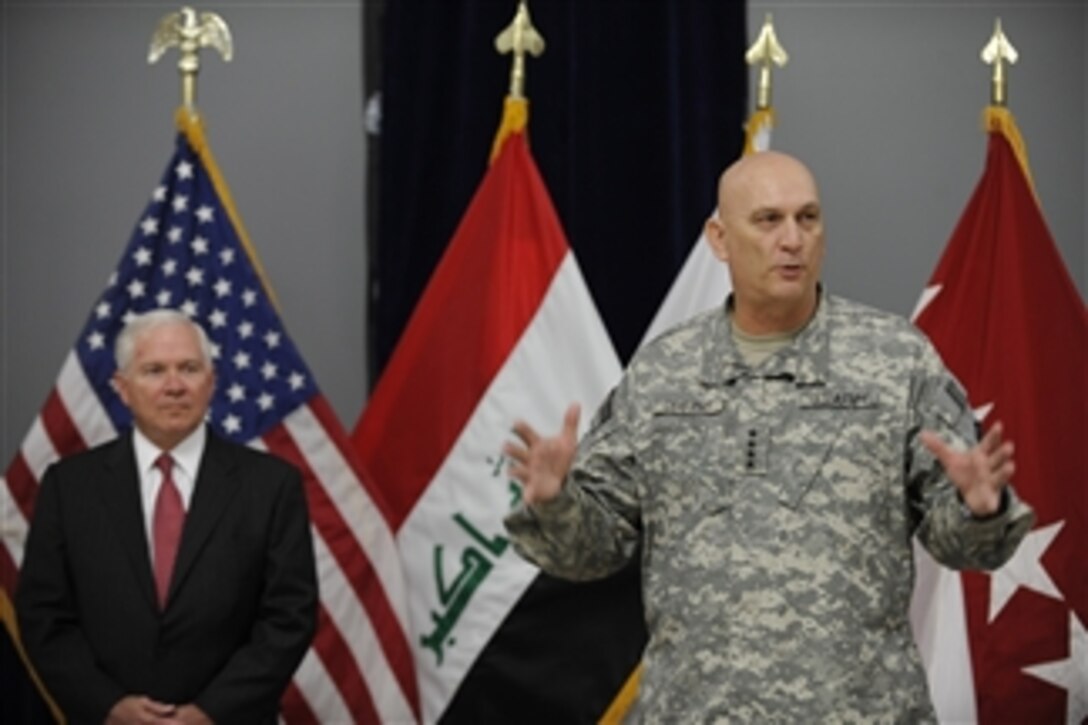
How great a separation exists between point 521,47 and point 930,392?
83.0 inches

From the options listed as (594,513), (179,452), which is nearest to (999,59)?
(179,452)

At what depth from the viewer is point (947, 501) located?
2287 mm

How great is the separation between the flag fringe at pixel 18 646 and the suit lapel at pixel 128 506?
2.13ft

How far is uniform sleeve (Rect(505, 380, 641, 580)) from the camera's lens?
2416mm

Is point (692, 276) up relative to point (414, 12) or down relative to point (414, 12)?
down

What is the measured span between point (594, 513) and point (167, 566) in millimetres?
1244

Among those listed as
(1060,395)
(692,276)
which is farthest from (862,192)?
(1060,395)

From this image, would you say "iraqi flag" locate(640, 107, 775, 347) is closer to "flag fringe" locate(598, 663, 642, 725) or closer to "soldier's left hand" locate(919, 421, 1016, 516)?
"flag fringe" locate(598, 663, 642, 725)

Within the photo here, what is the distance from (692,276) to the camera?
13.9ft

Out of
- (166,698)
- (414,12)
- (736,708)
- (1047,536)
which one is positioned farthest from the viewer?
(414,12)

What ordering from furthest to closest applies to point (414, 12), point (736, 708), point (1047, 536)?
point (414, 12) → point (1047, 536) → point (736, 708)

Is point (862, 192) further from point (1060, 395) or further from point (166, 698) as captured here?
point (166, 698)

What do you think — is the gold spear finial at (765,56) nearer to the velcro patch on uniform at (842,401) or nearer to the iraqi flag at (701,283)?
the iraqi flag at (701,283)

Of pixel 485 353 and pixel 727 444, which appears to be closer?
pixel 727 444
